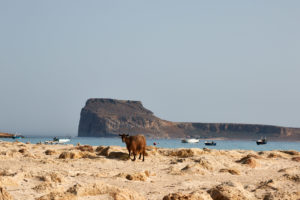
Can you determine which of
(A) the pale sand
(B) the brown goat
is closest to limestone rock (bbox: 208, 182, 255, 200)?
(A) the pale sand

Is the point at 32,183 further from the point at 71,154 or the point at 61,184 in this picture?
the point at 71,154

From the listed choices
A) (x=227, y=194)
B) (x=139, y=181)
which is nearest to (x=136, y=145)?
(x=139, y=181)

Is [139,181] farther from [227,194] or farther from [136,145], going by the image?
[136,145]

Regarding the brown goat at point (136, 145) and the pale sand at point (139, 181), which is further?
the brown goat at point (136, 145)

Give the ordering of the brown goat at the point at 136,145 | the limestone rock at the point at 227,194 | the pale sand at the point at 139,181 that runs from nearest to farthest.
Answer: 1. the pale sand at the point at 139,181
2. the limestone rock at the point at 227,194
3. the brown goat at the point at 136,145

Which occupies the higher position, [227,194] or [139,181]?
[227,194]

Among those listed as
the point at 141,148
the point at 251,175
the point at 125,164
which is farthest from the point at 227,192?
the point at 141,148

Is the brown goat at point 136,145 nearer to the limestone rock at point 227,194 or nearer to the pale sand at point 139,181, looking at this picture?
the pale sand at point 139,181

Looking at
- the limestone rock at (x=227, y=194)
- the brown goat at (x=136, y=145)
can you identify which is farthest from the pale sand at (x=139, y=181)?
the brown goat at (x=136, y=145)

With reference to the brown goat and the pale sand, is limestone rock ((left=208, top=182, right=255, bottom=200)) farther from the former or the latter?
the brown goat

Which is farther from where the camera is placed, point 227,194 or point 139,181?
point 139,181

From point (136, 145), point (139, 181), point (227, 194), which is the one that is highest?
point (136, 145)

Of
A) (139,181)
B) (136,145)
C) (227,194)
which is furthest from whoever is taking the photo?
(136,145)

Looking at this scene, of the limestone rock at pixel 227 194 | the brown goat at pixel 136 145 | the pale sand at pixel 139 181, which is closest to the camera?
the pale sand at pixel 139 181
